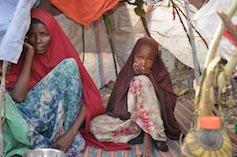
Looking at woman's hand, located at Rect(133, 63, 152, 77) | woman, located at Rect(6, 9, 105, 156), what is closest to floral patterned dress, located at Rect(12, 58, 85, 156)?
woman, located at Rect(6, 9, 105, 156)

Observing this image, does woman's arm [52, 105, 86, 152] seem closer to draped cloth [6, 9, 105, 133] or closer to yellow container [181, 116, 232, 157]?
draped cloth [6, 9, 105, 133]

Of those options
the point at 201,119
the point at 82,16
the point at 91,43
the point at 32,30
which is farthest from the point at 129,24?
the point at 201,119

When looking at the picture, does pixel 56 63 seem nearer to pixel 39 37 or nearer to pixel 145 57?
pixel 39 37

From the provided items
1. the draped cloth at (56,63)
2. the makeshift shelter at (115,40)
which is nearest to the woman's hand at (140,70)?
the draped cloth at (56,63)

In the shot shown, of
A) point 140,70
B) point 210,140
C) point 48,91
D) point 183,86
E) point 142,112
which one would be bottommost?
point 183,86

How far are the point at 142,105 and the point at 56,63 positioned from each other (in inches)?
27.6

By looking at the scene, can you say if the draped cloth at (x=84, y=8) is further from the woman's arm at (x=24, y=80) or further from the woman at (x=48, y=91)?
the woman's arm at (x=24, y=80)

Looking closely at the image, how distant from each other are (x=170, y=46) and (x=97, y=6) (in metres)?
2.08

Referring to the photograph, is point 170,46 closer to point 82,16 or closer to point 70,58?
point 82,16

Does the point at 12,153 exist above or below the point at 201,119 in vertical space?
below

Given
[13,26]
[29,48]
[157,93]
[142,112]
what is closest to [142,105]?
[142,112]

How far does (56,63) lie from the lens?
10.2 feet

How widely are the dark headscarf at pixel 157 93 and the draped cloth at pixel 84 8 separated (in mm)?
534

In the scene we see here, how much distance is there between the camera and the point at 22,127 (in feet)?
8.96
